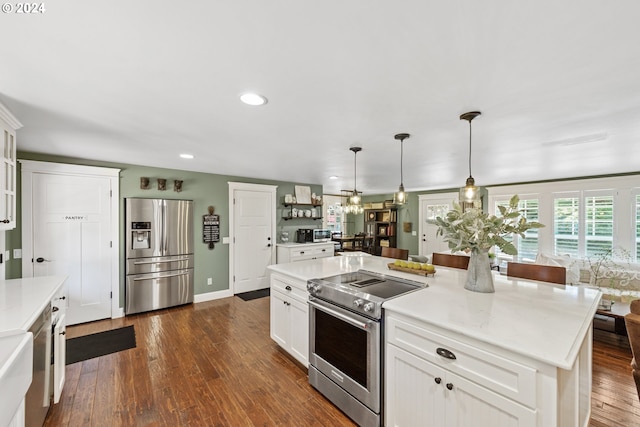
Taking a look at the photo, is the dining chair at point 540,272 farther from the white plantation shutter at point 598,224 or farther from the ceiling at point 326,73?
the white plantation shutter at point 598,224

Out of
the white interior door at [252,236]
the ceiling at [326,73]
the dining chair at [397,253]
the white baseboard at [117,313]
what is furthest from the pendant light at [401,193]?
the white baseboard at [117,313]

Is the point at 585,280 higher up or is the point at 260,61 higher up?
the point at 260,61

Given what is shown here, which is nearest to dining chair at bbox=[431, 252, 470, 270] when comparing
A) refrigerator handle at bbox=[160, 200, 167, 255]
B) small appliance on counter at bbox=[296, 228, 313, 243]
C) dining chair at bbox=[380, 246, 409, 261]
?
dining chair at bbox=[380, 246, 409, 261]

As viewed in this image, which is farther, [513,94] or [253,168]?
[253,168]

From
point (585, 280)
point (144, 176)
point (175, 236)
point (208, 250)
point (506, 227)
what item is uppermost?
point (144, 176)

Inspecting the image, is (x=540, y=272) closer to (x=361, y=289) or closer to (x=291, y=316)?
(x=361, y=289)

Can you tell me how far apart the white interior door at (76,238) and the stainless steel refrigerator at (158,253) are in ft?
0.89

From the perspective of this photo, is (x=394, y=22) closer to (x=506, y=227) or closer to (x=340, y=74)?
(x=340, y=74)

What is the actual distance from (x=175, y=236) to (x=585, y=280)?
6873mm

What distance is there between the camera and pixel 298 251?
215 inches

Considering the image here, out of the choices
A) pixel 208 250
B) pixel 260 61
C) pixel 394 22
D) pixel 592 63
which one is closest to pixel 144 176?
pixel 208 250

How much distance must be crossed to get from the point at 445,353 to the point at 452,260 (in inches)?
75.3

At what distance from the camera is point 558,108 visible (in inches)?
73.6

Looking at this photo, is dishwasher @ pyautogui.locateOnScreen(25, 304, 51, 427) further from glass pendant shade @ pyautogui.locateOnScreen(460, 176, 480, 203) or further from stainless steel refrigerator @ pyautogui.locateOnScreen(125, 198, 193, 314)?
glass pendant shade @ pyautogui.locateOnScreen(460, 176, 480, 203)
